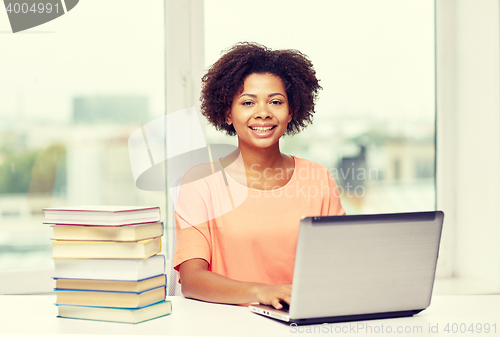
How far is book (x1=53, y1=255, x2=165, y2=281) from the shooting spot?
97cm

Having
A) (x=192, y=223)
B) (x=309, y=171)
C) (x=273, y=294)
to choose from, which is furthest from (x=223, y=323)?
(x=309, y=171)

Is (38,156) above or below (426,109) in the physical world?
below

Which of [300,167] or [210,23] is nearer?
[300,167]

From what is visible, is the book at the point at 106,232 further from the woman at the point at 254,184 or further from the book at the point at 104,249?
the woman at the point at 254,184

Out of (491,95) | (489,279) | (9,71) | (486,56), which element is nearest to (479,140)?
(491,95)

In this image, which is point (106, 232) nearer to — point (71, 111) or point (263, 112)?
point (263, 112)

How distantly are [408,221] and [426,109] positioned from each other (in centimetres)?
178

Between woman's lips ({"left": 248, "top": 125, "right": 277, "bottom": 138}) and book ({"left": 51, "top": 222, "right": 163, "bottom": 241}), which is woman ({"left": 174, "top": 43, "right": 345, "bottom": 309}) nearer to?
woman's lips ({"left": 248, "top": 125, "right": 277, "bottom": 138})

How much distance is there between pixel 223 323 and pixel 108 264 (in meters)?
0.26

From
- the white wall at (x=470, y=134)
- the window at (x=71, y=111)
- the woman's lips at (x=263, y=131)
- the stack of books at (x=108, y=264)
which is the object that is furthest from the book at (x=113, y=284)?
the white wall at (x=470, y=134)

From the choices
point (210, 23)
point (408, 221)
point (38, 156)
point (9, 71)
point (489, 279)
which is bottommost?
point (489, 279)

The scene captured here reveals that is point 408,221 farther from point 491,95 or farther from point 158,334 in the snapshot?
point 491,95

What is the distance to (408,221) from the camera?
36.1 inches

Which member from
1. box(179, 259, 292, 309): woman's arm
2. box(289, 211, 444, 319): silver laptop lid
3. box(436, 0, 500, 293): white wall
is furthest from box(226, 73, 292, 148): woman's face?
box(436, 0, 500, 293): white wall
